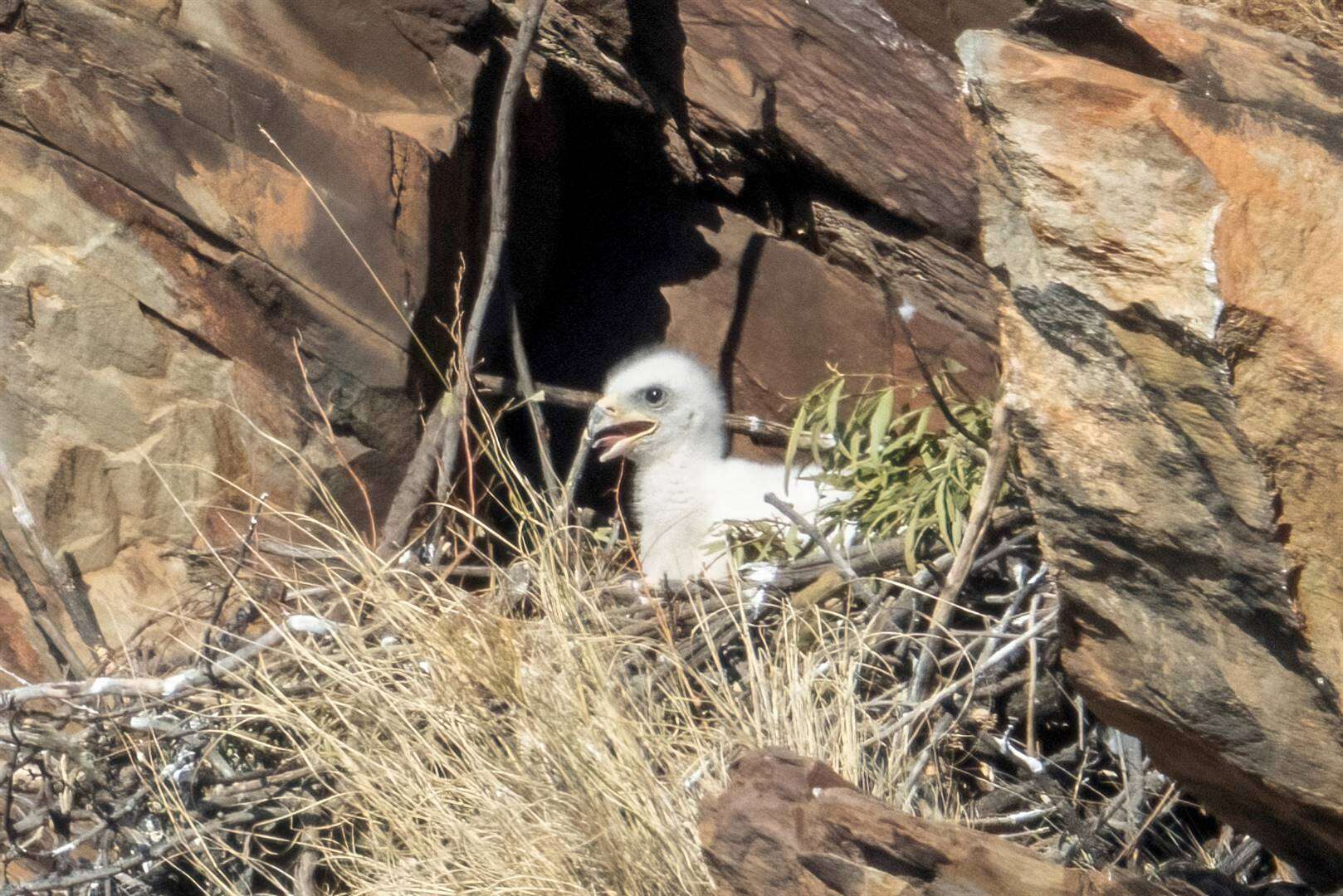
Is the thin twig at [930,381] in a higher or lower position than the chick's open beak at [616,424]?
higher

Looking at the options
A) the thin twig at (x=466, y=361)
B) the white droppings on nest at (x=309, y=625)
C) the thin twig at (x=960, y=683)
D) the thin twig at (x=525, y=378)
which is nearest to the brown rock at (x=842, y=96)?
the thin twig at (x=466, y=361)

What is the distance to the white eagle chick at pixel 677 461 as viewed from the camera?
13.6ft

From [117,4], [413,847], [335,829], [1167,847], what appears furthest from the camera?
[117,4]

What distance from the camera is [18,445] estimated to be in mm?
3746

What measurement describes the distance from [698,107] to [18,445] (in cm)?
220

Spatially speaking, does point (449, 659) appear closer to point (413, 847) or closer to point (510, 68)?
point (413, 847)

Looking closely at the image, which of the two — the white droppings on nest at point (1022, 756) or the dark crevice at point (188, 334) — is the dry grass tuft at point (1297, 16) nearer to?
the white droppings on nest at point (1022, 756)

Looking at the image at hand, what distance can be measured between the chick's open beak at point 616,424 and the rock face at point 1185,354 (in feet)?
6.77

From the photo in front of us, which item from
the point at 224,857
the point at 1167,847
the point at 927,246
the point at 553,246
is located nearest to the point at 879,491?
the point at 927,246

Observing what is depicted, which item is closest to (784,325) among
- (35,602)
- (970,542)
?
(970,542)

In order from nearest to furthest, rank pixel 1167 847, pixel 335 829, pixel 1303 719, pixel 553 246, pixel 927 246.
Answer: pixel 1303 719 < pixel 1167 847 < pixel 335 829 < pixel 927 246 < pixel 553 246

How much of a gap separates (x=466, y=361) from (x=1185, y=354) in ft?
6.82

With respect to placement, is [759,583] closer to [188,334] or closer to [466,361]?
[466,361]

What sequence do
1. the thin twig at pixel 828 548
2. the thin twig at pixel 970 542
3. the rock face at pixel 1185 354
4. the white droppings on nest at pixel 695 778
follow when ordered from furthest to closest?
the thin twig at pixel 828 548
the thin twig at pixel 970 542
the white droppings on nest at pixel 695 778
the rock face at pixel 1185 354
